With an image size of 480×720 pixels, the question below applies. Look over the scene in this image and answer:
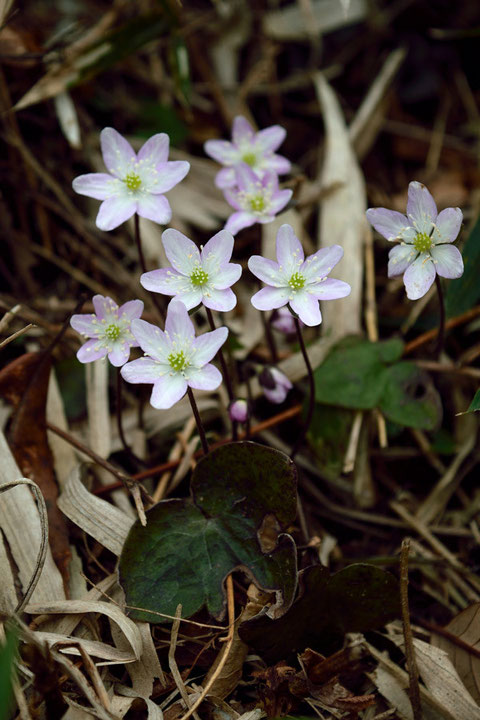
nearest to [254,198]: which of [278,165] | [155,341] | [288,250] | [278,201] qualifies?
[278,201]

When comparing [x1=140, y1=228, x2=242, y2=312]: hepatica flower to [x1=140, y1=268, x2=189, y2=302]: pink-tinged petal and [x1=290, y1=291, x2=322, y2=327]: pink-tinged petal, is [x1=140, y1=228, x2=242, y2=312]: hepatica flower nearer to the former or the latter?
[x1=140, y1=268, x2=189, y2=302]: pink-tinged petal

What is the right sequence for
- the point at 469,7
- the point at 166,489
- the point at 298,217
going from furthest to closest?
1. the point at 469,7
2. the point at 298,217
3. the point at 166,489

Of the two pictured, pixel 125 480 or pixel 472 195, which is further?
pixel 472 195

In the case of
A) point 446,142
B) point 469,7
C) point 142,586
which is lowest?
point 142,586

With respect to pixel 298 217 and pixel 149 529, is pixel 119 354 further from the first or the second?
pixel 298 217

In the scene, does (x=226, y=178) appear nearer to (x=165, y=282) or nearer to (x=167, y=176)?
(x=167, y=176)

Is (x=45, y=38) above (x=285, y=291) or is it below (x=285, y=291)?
above

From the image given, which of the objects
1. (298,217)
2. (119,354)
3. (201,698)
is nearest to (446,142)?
(298,217)
